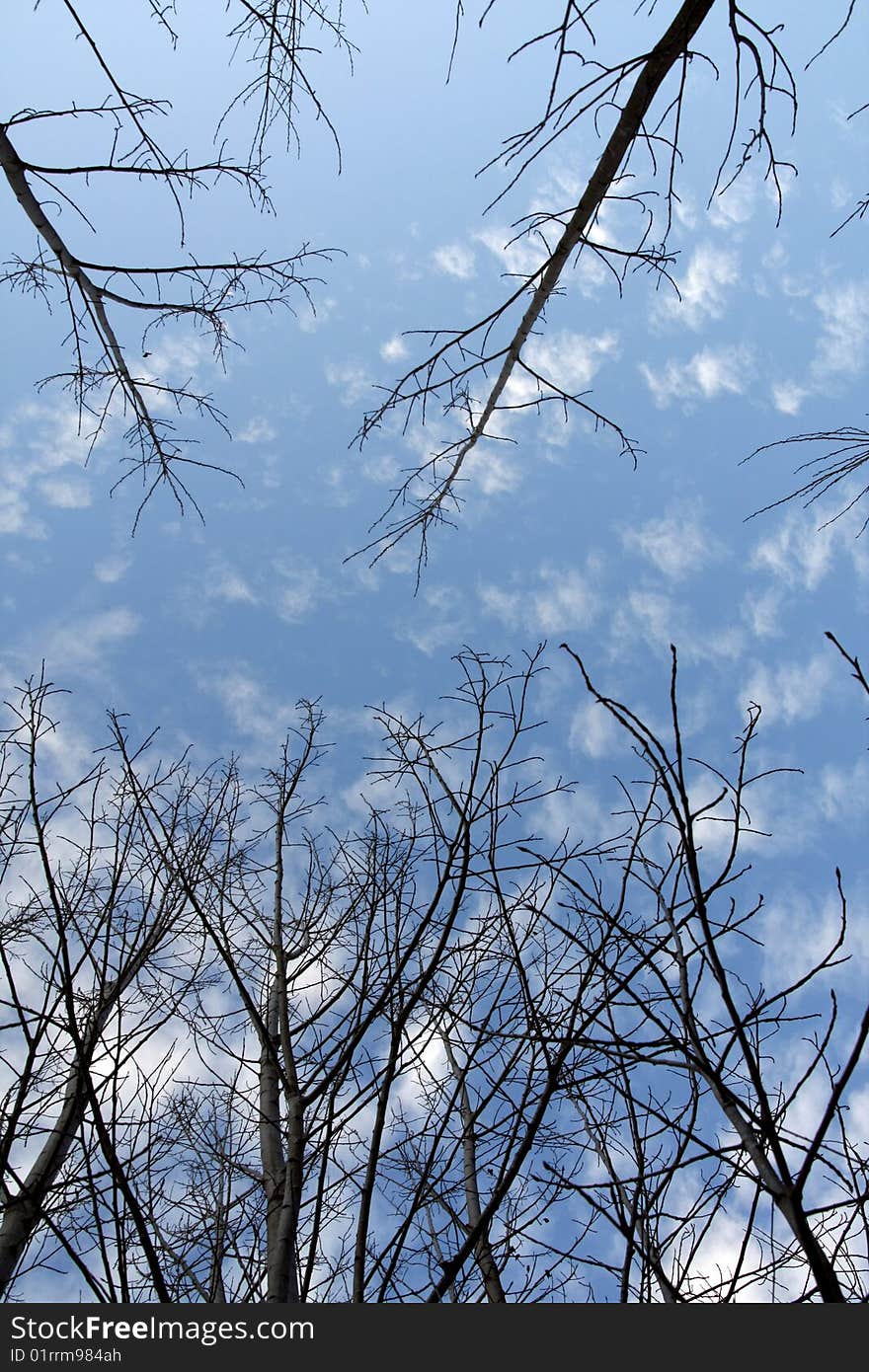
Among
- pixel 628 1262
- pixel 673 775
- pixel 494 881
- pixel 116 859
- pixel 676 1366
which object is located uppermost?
pixel 116 859

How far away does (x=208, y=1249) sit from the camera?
3455 mm

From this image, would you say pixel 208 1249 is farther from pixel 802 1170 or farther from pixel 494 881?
pixel 802 1170

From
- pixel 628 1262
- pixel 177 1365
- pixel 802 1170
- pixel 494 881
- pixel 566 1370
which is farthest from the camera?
pixel 494 881

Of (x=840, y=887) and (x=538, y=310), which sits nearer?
(x=840, y=887)

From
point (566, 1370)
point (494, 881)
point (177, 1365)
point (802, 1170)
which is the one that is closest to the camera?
point (802, 1170)

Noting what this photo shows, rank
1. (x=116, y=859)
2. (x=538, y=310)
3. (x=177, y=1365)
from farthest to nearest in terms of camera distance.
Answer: (x=116, y=859)
(x=538, y=310)
(x=177, y=1365)

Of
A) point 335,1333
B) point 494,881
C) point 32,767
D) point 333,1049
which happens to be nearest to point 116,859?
point 32,767

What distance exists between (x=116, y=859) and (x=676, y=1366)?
9.44 ft

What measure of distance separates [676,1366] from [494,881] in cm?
117

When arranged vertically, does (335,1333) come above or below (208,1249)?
below

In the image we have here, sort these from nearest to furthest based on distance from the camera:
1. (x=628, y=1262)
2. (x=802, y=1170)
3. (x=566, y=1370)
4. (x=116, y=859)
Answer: (x=802, y=1170)
(x=566, y=1370)
(x=628, y=1262)
(x=116, y=859)

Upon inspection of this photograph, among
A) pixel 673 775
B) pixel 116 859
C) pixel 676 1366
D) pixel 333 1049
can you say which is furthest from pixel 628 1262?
pixel 116 859

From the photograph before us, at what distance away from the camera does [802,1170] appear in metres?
1.43

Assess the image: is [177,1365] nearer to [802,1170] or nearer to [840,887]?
[802,1170]
